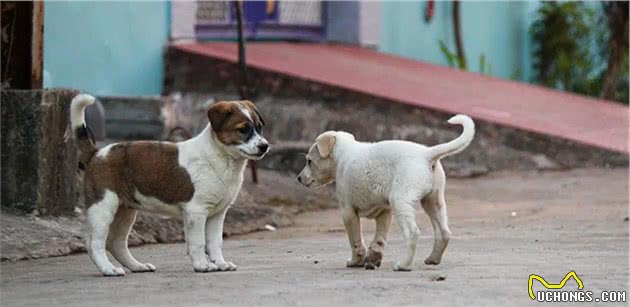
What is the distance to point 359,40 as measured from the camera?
18.7m

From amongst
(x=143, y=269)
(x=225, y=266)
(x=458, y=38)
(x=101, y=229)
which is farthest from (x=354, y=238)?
(x=458, y=38)

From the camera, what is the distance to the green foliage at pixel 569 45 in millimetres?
21719

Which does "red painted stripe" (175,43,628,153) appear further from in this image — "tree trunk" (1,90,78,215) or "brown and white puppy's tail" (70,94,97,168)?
"brown and white puppy's tail" (70,94,97,168)

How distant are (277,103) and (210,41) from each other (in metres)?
2.12

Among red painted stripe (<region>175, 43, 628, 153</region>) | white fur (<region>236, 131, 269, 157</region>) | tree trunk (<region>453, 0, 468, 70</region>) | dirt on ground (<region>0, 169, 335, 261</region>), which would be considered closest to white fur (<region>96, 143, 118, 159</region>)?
white fur (<region>236, 131, 269, 157</region>)

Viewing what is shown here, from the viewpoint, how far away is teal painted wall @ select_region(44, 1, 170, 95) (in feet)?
44.7

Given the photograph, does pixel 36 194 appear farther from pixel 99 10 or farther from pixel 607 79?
pixel 607 79

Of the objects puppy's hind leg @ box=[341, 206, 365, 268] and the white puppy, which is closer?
the white puppy

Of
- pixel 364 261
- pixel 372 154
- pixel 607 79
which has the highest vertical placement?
pixel 372 154

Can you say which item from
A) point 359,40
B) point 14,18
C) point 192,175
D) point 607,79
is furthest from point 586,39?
point 192,175

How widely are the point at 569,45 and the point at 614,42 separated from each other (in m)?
1.60

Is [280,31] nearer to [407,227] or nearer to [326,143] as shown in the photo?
[326,143]

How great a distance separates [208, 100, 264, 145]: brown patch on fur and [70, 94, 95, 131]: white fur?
67cm

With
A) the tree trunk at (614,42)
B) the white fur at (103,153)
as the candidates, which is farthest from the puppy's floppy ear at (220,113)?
the tree trunk at (614,42)
